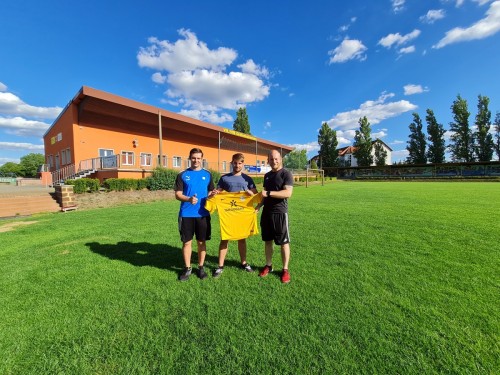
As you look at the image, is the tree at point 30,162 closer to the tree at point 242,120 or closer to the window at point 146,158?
the tree at point 242,120

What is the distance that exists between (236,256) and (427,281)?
2748 mm

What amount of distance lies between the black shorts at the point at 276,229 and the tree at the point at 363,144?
56134 mm

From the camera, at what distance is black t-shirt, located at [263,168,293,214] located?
10.6 ft

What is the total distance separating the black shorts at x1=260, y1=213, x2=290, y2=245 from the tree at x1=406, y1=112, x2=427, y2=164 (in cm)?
5890

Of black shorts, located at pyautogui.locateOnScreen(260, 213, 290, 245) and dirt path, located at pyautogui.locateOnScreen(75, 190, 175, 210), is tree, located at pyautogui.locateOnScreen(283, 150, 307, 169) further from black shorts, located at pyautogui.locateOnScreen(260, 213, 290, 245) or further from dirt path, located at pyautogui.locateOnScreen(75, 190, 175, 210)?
black shorts, located at pyautogui.locateOnScreen(260, 213, 290, 245)

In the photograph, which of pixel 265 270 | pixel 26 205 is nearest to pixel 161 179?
pixel 26 205

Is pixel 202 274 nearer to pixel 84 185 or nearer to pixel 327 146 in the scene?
pixel 84 185

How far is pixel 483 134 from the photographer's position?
1736 inches

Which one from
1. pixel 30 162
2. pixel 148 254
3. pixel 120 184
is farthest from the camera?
pixel 30 162

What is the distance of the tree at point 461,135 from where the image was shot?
4531cm

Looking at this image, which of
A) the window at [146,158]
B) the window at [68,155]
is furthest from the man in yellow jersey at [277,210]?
the window at [68,155]

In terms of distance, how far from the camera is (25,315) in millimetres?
2490

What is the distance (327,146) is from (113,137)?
49.3 metres

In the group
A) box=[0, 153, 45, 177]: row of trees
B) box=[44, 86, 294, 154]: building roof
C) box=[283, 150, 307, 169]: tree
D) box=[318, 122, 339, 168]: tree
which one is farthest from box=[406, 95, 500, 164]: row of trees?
box=[0, 153, 45, 177]: row of trees
